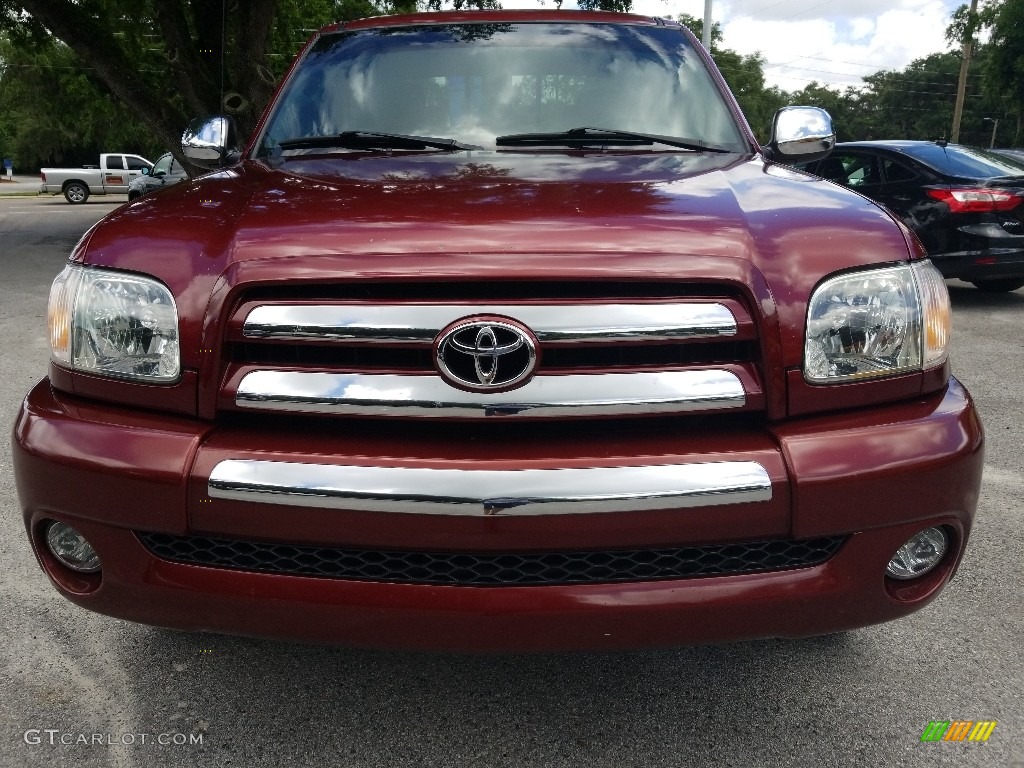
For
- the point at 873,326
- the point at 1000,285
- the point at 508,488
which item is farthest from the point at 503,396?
the point at 1000,285

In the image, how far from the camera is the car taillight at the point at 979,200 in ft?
25.1

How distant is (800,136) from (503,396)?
1933mm

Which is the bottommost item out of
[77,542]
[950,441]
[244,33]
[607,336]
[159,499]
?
[77,542]

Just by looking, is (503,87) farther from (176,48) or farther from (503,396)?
(176,48)

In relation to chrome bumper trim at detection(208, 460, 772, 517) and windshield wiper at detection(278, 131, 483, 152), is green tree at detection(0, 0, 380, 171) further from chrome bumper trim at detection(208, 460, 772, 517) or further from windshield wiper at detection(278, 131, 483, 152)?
chrome bumper trim at detection(208, 460, 772, 517)

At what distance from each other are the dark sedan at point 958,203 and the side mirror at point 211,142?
570cm

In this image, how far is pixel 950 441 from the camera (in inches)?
72.4

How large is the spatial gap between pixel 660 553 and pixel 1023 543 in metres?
2.15

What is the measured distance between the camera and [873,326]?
1887mm

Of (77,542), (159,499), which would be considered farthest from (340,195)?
(77,542)

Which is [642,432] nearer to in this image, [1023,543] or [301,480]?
[301,480]

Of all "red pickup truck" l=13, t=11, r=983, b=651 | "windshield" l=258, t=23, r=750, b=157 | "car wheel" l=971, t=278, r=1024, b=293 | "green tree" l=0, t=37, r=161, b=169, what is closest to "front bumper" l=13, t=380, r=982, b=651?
"red pickup truck" l=13, t=11, r=983, b=651

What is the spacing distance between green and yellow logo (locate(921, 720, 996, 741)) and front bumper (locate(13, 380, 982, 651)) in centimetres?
48

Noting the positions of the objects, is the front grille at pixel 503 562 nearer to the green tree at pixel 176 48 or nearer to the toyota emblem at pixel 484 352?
the toyota emblem at pixel 484 352
